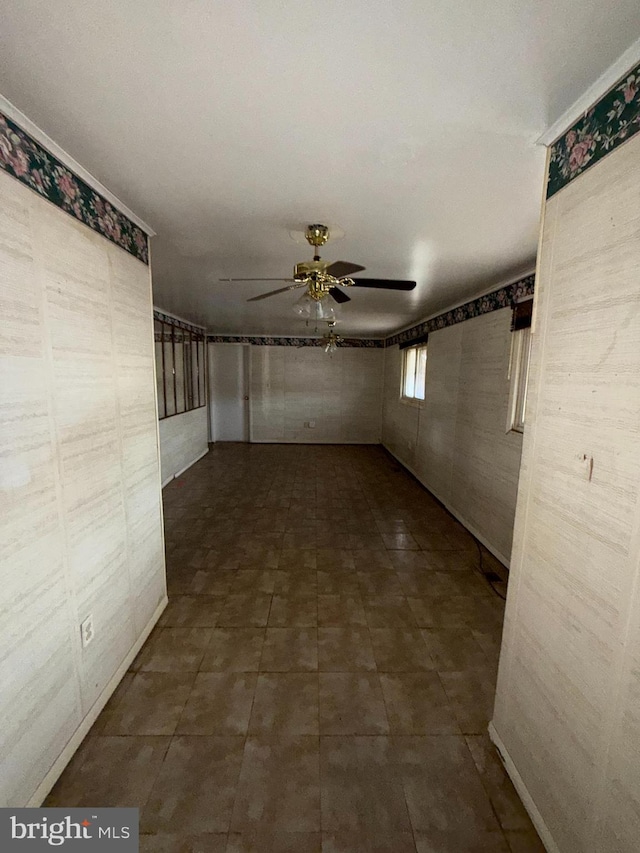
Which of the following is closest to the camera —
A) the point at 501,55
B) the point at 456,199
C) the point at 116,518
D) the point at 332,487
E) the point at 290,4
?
the point at 290,4

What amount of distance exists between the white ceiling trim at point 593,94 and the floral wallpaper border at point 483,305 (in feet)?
4.46

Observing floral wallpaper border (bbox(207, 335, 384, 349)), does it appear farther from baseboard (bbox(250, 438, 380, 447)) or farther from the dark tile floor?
the dark tile floor

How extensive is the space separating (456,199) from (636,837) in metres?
2.11

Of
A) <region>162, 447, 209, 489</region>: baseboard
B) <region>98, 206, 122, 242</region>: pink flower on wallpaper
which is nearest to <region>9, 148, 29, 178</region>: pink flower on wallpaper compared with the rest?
<region>98, 206, 122, 242</region>: pink flower on wallpaper

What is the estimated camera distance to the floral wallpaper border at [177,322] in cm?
429

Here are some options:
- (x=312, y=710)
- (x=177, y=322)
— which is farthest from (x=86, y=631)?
(x=177, y=322)

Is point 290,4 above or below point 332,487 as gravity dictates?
above

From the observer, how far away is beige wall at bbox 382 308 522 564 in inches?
112

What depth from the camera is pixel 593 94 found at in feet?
3.08

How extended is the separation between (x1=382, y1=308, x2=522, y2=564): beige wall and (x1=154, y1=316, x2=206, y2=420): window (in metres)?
3.52

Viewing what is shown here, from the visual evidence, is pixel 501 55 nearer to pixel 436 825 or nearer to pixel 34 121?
pixel 34 121

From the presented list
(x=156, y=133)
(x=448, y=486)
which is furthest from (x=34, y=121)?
(x=448, y=486)

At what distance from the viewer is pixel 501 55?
83 centimetres

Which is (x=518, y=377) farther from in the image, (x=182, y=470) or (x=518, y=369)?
(x=182, y=470)
